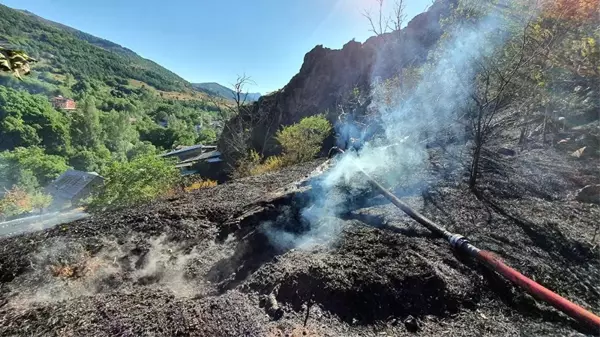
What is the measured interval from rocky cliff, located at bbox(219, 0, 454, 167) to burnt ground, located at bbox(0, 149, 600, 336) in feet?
88.5

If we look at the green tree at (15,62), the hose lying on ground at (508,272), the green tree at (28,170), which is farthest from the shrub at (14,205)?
the hose lying on ground at (508,272)

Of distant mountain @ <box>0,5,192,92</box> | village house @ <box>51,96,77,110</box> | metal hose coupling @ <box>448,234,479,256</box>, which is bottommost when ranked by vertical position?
metal hose coupling @ <box>448,234,479,256</box>

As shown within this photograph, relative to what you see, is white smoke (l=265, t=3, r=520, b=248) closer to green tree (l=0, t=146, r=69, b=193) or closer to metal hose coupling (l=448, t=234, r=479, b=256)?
metal hose coupling (l=448, t=234, r=479, b=256)

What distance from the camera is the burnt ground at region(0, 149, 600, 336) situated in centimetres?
326

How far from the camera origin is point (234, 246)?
5.09 metres

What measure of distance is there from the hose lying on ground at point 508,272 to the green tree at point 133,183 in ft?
32.8

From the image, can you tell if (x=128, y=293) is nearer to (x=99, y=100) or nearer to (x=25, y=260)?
(x=25, y=260)

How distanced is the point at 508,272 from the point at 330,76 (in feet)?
120

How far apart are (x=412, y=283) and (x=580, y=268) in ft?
8.46

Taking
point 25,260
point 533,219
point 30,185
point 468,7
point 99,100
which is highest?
point 99,100

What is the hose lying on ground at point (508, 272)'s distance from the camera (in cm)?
279

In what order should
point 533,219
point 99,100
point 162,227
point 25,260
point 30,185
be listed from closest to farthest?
1. point 25,260
2. point 533,219
3. point 162,227
4. point 30,185
5. point 99,100

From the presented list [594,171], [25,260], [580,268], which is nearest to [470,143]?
[594,171]

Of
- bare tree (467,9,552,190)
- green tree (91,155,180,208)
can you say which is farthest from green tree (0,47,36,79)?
green tree (91,155,180,208)
